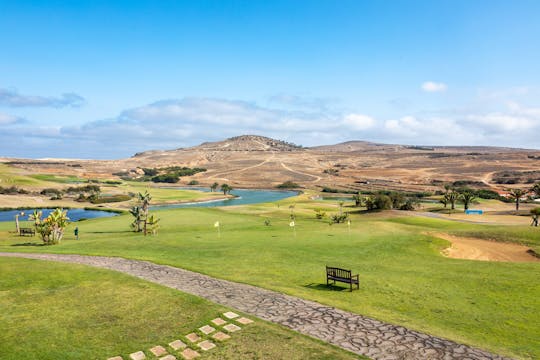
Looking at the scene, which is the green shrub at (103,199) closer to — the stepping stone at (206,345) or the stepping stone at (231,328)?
the stepping stone at (231,328)

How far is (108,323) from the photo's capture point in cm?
1474

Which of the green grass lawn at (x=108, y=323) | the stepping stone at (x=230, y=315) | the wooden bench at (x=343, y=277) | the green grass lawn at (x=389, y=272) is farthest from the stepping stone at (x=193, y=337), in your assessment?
the wooden bench at (x=343, y=277)

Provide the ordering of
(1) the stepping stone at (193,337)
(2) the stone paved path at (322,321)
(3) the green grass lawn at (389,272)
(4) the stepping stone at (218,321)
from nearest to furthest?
(2) the stone paved path at (322,321), (1) the stepping stone at (193,337), (4) the stepping stone at (218,321), (3) the green grass lawn at (389,272)

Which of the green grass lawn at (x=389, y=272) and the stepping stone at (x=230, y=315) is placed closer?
the stepping stone at (x=230, y=315)

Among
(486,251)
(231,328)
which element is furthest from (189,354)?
(486,251)

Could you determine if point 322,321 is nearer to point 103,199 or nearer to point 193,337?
point 193,337

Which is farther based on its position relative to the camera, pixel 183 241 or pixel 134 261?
pixel 183 241

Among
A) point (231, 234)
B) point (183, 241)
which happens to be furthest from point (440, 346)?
point (231, 234)

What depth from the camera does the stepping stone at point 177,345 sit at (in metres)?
12.9

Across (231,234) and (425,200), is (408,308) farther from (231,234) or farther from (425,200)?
(425,200)

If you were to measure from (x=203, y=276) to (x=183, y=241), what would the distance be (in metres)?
15.3

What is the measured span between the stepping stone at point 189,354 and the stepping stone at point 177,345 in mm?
297

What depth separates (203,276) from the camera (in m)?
21.8

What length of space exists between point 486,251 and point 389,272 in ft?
50.0
